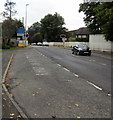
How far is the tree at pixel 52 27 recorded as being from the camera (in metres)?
96.6

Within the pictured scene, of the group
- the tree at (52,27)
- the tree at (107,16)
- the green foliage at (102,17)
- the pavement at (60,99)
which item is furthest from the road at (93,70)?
the tree at (52,27)

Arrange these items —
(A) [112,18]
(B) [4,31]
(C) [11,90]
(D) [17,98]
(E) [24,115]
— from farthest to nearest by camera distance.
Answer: (B) [4,31], (A) [112,18], (C) [11,90], (D) [17,98], (E) [24,115]

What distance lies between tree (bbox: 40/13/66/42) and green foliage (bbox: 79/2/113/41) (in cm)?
4821

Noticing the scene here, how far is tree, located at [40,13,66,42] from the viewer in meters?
96.6

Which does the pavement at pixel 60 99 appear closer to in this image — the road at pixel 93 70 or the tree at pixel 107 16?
the road at pixel 93 70

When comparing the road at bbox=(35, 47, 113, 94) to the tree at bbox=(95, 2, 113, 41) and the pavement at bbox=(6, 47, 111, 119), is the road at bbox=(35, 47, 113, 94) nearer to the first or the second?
the pavement at bbox=(6, 47, 111, 119)

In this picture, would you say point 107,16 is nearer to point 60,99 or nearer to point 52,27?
point 60,99

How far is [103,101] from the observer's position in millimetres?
6770

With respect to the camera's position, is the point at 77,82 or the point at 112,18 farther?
the point at 112,18

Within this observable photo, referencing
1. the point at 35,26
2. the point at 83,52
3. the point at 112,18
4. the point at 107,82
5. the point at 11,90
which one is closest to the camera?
the point at 11,90

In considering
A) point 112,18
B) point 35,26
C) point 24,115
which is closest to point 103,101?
point 24,115

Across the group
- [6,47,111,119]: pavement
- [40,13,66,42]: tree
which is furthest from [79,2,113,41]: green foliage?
[40,13,66,42]: tree

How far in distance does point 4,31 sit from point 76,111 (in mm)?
45529

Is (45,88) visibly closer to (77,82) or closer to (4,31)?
(77,82)
